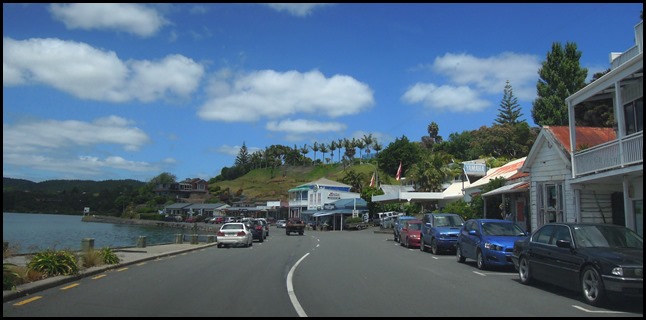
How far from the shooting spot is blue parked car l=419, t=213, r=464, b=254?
22188 mm

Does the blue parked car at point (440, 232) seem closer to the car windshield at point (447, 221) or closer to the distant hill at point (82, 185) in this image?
the car windshield at point (447, 221)

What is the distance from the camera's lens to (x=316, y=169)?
541ft

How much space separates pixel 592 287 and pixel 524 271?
300cm

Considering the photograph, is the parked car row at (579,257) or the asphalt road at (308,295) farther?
the parked car row at (579,257)

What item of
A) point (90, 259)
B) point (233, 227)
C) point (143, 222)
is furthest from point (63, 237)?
point (143, 222)

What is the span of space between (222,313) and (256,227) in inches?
1185

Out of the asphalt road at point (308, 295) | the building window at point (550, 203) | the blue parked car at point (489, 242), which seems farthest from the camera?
the building window at point (550, 203)

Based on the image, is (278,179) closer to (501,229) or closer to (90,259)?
(501,229)

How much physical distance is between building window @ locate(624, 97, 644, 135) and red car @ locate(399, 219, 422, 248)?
439 inches

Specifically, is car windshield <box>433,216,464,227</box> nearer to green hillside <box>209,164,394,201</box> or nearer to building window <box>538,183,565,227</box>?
building window <box>538,183,565,227</box>

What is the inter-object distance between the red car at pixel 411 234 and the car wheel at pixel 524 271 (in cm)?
1322

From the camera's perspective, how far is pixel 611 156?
671 inches

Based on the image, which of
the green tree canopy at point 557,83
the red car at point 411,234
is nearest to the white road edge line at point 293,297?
the red car at point 411,234

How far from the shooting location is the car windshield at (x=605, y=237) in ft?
34.8
